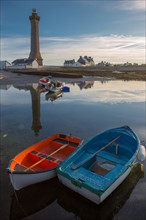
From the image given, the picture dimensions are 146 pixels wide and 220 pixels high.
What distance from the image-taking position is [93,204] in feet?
25.5

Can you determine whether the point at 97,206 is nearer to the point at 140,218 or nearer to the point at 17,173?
the point at 140,218

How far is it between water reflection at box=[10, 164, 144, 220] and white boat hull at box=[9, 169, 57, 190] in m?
0.50

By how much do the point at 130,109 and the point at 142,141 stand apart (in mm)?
10089

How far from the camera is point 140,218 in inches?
283

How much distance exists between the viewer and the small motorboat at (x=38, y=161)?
26.0 feet

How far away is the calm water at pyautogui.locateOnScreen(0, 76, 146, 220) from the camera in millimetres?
7484

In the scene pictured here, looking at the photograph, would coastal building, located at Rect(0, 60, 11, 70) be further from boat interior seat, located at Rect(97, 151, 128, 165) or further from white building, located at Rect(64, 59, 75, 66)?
boat interior seat, located at Rect(97, 151, 128, 165)

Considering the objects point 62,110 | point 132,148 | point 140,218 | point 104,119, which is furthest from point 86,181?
point 62,110

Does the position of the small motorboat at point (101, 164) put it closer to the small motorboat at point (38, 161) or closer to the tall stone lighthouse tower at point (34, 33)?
the small motorboat at point (38, 161)

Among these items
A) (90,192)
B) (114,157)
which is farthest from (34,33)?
(90,192)

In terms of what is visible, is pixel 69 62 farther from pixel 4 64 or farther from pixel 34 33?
pixel 34 33

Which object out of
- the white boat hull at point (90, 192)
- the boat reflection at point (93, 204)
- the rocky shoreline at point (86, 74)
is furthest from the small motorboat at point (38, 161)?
the rocky shoreline at point (86, 74)

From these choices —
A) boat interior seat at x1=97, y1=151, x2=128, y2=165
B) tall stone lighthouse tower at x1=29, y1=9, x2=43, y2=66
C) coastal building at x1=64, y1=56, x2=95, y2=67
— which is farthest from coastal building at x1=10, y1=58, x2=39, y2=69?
boat interior seat at x1=97, y1=151, x2=128, y2=165

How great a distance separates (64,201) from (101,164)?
256 centimetres
